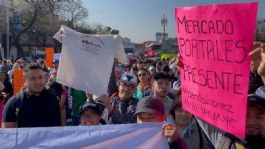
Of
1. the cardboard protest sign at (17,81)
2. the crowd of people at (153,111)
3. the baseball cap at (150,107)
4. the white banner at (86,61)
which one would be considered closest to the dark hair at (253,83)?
the crowd of people at (153,111)

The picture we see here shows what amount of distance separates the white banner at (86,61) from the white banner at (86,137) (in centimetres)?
141

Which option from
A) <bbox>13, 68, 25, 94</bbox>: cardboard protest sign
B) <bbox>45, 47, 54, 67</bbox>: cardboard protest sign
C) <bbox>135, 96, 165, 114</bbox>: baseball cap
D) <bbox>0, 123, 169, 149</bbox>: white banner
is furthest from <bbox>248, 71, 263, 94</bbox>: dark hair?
<bbox>45, 47, 54, 67</bbox>: cardboard protest sign

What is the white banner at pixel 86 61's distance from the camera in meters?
4.81

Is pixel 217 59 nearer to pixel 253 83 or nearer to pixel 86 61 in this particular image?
pixel 253 83

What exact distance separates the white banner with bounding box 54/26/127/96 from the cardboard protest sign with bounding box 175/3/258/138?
1622 millimetres

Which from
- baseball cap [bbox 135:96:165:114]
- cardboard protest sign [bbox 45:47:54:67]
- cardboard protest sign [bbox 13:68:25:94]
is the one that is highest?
cardboard protest sign [bbox 45:47:54:67]

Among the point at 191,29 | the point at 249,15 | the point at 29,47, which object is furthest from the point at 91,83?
the point at 29,47

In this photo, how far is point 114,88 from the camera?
6.16 meters

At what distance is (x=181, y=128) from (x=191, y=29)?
1.17 meters

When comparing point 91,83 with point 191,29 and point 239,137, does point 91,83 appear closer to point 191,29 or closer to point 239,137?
point 191,29

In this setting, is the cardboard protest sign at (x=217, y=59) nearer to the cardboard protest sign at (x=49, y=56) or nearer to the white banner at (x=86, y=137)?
the white banner at (x=86, y=137)

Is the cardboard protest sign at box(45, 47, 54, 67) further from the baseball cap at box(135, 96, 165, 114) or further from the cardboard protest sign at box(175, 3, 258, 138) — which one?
the cardboard protest sign at box(175, 3, 258, 138)

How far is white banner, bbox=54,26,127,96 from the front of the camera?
481 centimetres

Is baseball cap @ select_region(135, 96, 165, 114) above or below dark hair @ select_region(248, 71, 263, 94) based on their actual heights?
below
